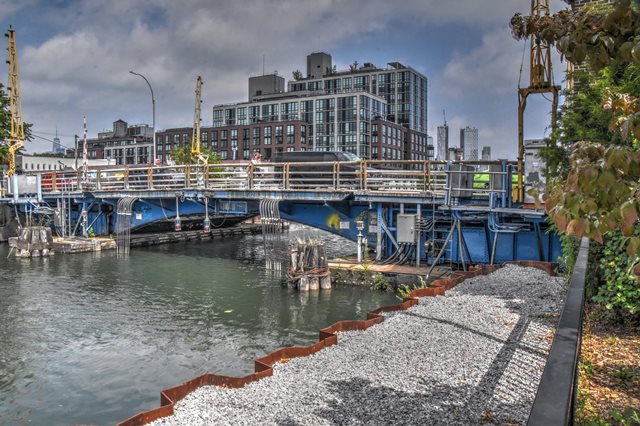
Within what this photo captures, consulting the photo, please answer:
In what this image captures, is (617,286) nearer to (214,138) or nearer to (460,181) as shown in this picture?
(460,181)

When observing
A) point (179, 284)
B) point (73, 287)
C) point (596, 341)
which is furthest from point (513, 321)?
point (73, 287)

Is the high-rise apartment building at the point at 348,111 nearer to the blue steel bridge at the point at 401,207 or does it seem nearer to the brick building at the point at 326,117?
the brick building at the point at 326,117

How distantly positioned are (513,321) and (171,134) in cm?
13189

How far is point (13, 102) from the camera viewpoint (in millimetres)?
41812

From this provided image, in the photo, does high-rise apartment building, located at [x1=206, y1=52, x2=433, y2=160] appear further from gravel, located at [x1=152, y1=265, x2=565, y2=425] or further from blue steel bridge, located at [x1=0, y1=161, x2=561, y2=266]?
gravel, located at [x1=152, y1=265, x2=565, y2=425]

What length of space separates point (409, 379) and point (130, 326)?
444 inches

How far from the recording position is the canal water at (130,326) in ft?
35.8

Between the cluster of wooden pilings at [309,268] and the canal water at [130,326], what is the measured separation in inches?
25.1

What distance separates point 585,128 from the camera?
12828 millimetres

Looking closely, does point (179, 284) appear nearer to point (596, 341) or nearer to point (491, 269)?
point (491, 269)

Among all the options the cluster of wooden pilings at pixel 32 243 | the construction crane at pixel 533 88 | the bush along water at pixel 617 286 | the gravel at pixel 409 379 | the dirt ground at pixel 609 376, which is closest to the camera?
the dirt ground at pixel 609 376

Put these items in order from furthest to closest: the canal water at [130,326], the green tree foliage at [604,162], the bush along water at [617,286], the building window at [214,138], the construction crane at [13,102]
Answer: the building window at [214,138], the construction crane at [13,102], the canal water at [130,326], the bush along water at [617,286], the green tree foliage at [604,162]

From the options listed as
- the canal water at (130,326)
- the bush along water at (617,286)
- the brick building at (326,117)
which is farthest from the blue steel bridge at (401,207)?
the brick building at (326,117)

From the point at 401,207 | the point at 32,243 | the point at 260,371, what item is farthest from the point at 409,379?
the point at 32,243
